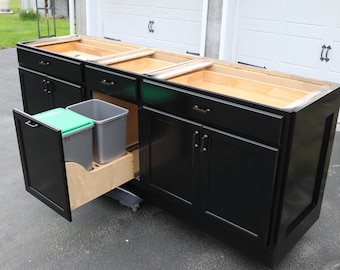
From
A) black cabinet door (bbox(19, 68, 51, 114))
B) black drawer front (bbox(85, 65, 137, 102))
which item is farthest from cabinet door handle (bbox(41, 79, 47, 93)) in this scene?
black drawer front (bbox(85, 65, 137, 102))

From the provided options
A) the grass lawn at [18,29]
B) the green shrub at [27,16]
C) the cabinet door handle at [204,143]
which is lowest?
the grass lawn at [18,29]

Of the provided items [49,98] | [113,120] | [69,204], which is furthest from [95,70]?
[69,204]

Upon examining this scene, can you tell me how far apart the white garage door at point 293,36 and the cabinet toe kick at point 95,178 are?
2.83 metres

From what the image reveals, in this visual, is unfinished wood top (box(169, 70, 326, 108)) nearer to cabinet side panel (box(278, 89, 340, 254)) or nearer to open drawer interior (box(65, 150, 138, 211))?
cabinet side panel (box(278, 89, 340, 254))

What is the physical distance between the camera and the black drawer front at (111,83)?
259 centimetres

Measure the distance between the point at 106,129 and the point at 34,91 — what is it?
1246mm

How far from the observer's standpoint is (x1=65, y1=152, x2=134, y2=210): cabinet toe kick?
2361 mm

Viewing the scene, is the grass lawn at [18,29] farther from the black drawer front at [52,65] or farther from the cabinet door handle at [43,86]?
the cabinet door handle at [43,86]

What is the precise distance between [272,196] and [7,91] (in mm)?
4714

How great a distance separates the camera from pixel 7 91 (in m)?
5.67

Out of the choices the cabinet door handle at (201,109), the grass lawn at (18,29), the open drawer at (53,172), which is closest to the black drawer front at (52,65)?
the open drawer at (53,172)

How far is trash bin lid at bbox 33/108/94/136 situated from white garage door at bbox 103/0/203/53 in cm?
333

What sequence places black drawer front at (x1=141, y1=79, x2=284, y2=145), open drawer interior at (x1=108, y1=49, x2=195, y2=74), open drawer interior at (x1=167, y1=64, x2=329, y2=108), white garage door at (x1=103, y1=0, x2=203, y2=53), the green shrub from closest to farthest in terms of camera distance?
black drawer front at (x1=141, y1=79, x2=284, y2=145) < open drawer interior at (x1=167, y1=64, x2=329, y2=108) < open drawer interior at (x1=108, y1=49, x2=195, y2=74) < white garage door at (x1=103, y1=0, x2=203, y2=53) < the green shrub

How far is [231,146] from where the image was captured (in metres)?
2.13
